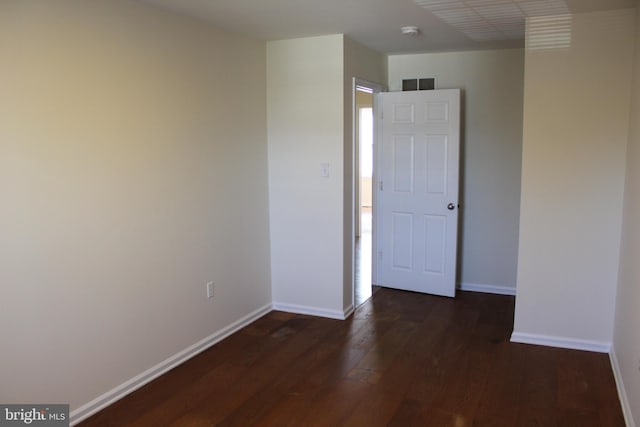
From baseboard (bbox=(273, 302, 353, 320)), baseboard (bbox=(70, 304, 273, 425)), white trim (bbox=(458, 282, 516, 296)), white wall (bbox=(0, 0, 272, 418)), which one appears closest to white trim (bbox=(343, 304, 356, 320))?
baseboard (bbox=(273, 302, 353, 320))

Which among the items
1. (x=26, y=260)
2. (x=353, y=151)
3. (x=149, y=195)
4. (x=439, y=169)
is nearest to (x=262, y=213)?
(x=353, y=151)

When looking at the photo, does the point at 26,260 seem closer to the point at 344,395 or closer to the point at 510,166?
the point at 344,395

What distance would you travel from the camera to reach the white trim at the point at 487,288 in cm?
482

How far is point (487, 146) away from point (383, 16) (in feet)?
6.21

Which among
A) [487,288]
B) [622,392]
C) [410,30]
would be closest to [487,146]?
[487,288]

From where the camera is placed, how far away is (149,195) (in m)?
3.02

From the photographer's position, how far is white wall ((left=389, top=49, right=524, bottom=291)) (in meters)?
4.60

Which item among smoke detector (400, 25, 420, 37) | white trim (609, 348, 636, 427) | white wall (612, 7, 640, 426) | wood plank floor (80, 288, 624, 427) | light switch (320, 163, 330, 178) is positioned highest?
smoke detector (400, 25, 420, 37)

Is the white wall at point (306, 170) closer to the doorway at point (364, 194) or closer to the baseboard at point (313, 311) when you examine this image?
the baseboard at point (313, 311)

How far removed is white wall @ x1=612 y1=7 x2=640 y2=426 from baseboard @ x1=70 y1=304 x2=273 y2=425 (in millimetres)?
2544

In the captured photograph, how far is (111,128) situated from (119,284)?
85cm

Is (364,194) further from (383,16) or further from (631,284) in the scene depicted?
(631,284)

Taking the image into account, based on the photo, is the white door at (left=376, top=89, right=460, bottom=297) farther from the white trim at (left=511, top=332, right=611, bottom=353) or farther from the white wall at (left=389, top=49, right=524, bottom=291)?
the white trim at (left=511, top=332, right=611, bottom=353)

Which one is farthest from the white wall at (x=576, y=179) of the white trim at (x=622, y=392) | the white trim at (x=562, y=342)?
the white trim at (x=622, y=392)
